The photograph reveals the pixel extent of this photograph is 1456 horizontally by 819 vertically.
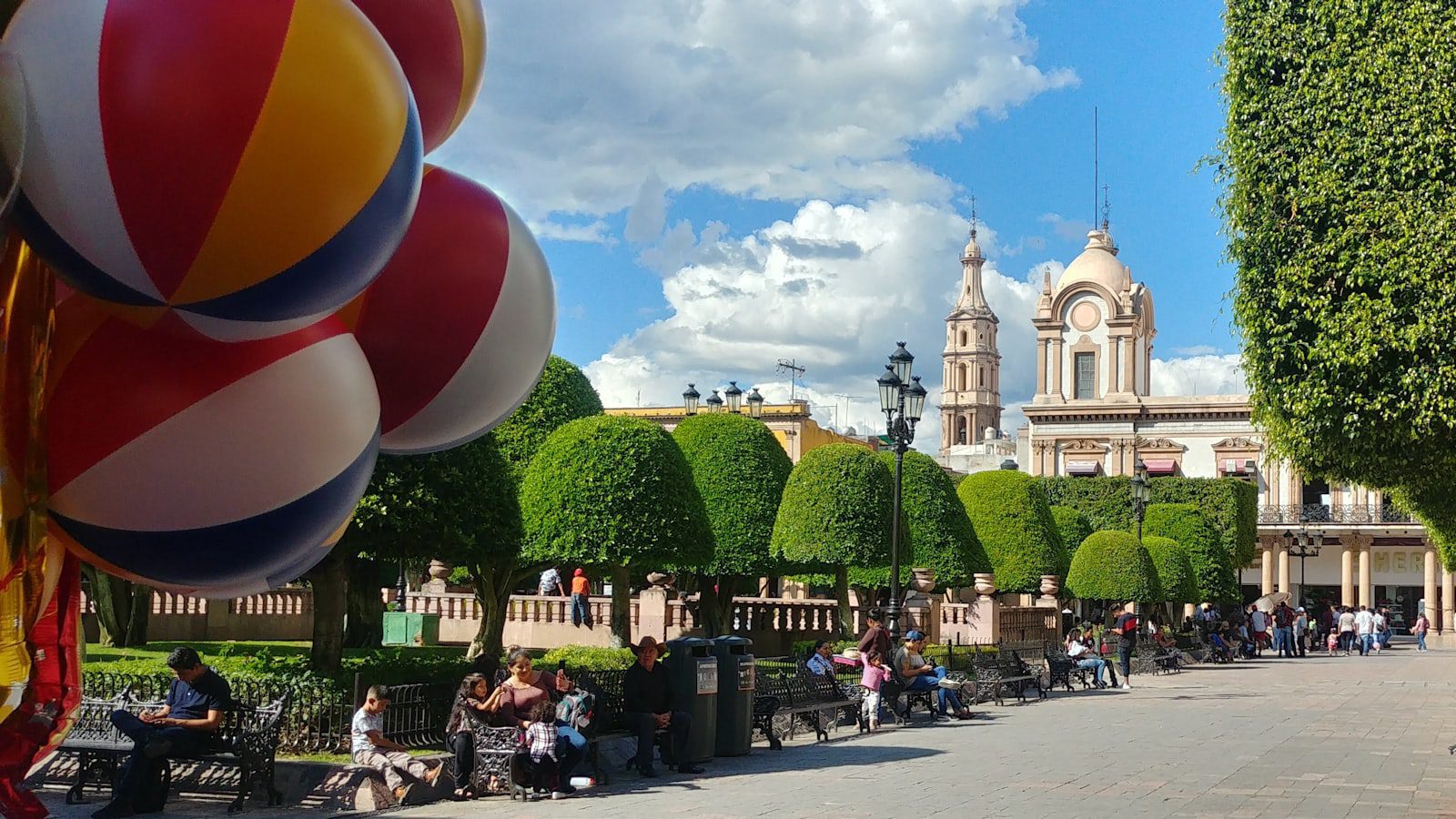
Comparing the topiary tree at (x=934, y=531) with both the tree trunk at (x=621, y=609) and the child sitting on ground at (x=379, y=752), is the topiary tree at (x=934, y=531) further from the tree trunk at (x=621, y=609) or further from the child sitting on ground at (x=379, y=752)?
the child sitting on ground at (x=379, y=752)

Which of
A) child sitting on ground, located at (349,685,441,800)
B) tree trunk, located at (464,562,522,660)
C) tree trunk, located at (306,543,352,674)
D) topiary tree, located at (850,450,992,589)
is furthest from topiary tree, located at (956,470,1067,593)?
child sitting on ground, located at (349,685,441,800)

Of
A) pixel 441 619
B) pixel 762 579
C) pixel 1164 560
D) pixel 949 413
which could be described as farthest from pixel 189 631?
pixel 949 413

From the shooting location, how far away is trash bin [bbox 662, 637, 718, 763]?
1308 centimetres

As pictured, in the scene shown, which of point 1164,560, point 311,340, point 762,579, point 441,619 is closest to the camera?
point 311,340

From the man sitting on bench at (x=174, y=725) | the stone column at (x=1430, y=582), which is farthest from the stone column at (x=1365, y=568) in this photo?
the man sitting on bench at (x=174, y=725)

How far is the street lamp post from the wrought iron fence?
899 centimetres

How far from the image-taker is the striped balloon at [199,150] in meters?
2.89

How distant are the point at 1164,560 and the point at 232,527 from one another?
131ft

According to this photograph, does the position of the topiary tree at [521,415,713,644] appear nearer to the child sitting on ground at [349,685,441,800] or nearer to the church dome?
the child sitting on ground at [349,685,441,800]

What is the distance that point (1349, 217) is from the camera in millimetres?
12148

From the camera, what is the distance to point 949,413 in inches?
5266

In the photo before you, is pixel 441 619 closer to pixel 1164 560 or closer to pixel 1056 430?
pixel 1164 560

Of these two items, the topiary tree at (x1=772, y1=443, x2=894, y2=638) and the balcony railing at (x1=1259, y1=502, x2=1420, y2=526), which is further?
the balcony railing at (x1=1259, y1=502, x2=1420, y2=526)

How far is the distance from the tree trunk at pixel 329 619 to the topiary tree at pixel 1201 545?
39.8m
